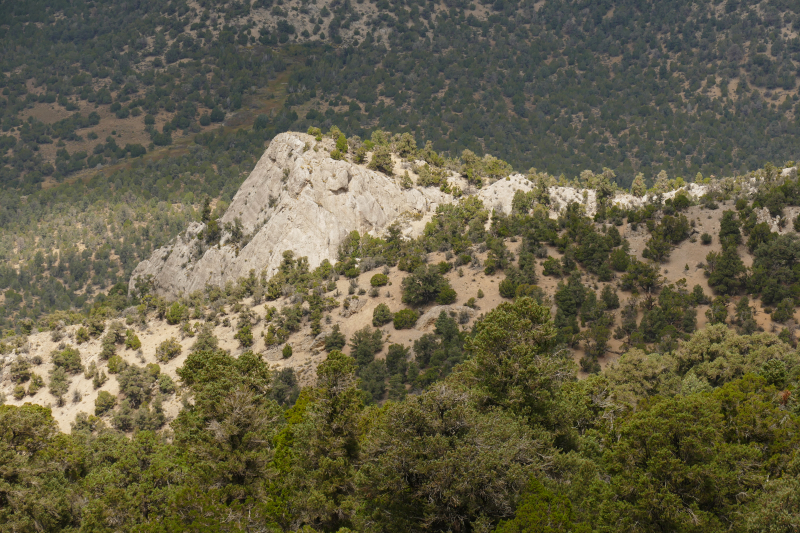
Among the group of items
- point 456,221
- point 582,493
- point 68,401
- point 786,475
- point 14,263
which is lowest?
point 14,263

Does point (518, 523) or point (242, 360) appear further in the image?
point (242, 360)

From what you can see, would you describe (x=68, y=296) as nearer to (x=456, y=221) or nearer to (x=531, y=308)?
(x=456, y=221)

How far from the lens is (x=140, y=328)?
81.8 meters

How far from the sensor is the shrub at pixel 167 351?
7638 cm

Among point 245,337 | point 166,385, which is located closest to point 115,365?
point 166,385

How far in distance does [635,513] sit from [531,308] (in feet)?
46.8

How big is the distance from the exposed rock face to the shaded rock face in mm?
119

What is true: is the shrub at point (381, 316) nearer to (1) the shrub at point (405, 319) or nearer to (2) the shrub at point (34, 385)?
(1) the shrub at point (405, 319)

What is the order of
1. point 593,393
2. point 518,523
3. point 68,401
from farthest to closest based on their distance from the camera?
point 68,401 → point 593,393 → point 518,523

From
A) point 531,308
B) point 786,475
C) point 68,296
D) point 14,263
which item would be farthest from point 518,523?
point 14,263

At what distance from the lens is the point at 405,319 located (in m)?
77.2

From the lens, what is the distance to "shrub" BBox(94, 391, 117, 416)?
70.1 metres

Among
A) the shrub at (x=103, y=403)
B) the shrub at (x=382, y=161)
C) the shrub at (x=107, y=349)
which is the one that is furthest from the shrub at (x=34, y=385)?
the shrub at (x=382, y=161)

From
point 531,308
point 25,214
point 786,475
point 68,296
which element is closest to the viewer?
point 786,475
